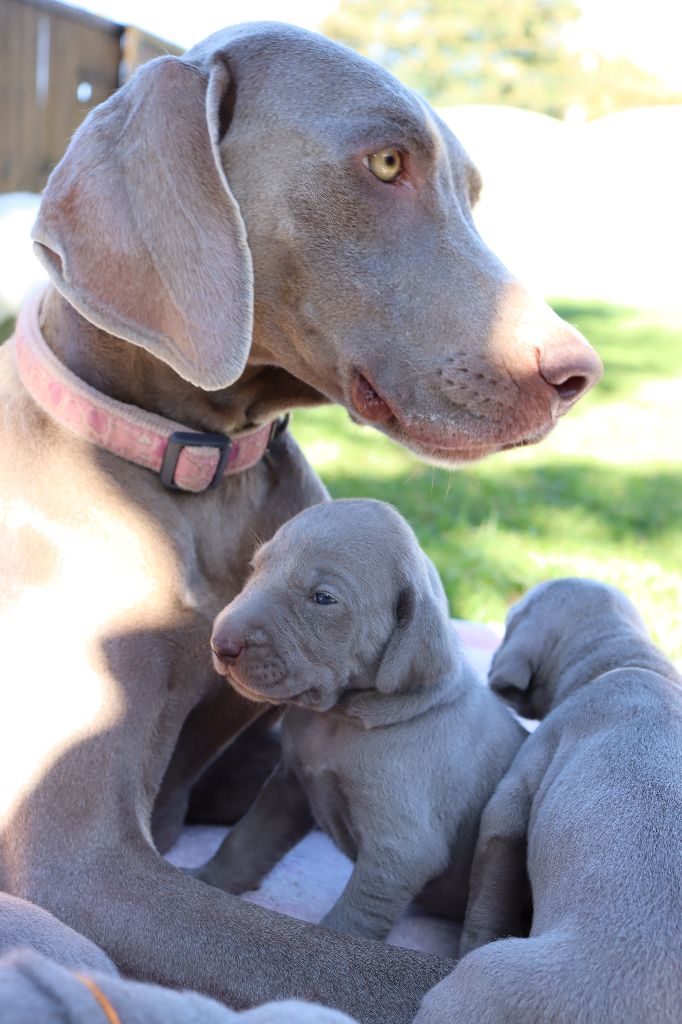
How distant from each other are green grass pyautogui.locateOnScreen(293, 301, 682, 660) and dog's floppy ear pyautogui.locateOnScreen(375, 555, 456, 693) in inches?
67.9

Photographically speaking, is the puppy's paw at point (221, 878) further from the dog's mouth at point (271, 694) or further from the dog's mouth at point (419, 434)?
the dog's mouth at point (419, 434)

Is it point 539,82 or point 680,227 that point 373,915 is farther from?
point 539,82

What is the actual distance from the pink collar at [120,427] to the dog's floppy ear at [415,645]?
50 cm

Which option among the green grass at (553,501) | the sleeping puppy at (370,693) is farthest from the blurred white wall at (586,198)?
the sleeping puppy at (370,693)

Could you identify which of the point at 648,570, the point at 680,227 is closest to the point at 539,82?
the point at 680,227

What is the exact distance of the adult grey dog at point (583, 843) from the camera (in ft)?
5.86

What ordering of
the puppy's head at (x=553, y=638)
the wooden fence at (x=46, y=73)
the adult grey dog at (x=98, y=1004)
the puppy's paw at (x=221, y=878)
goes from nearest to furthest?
the adult grey dog at (x=98, y=1004) → the puppy's paw at (x=221, y=878) → the puppy's head at (x=553, y=638) → the wooden fence at (x=46, y=73)

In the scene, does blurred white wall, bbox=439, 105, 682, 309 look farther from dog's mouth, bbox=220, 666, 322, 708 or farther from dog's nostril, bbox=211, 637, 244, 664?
dog's nostril, bbox=211, 637, 244, 664

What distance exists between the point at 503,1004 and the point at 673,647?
9.45 feet

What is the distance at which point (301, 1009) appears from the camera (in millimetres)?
1344

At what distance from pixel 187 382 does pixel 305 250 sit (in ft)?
A: 1.22

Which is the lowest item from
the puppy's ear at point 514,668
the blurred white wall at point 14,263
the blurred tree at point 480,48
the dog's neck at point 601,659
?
the blurred tree at point 480,48

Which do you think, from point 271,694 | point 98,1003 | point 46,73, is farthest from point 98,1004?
point 46,73

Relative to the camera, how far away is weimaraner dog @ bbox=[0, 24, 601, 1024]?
228 cm
